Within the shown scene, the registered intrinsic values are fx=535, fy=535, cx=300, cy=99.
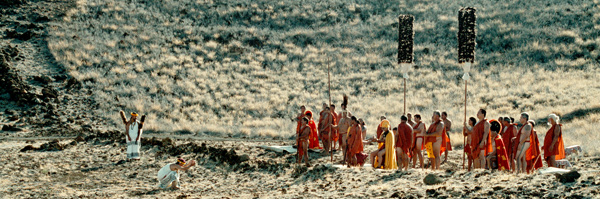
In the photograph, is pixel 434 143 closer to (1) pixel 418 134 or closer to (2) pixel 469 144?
(1) pixel 418 134

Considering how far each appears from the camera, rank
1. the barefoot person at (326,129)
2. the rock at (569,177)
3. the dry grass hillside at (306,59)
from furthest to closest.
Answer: the dry grass hillside at (306,59) < the barefoot person at (326,129) < the rock at (569,177)

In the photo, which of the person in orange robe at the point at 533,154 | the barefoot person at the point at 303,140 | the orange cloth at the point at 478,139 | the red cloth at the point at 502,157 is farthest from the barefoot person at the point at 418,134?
the barefoot person at the point at 303,140

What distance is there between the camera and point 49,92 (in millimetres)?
27281

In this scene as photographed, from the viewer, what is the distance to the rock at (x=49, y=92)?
88.4ft

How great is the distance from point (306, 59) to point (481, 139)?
27335mm

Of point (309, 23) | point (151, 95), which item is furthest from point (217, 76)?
point (309, 23)

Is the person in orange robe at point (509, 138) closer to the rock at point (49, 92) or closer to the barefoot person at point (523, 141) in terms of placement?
the barefoot person at point (523, 141)

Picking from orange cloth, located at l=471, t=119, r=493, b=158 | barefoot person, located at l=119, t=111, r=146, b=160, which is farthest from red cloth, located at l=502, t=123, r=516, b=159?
barefoot person, located at l=119, t=111, r=146, b=160

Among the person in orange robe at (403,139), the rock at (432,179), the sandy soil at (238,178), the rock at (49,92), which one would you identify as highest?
the rock at (49,92)

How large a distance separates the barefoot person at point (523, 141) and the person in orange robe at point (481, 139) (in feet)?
2.07

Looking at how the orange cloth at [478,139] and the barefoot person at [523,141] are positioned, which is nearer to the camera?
the barefoot person at [523,141]

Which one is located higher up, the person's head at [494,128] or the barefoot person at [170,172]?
the person's head at [494,128]

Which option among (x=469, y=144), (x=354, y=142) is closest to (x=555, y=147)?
(x=469, y=144)

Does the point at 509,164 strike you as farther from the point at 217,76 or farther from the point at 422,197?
the point at 217,76
